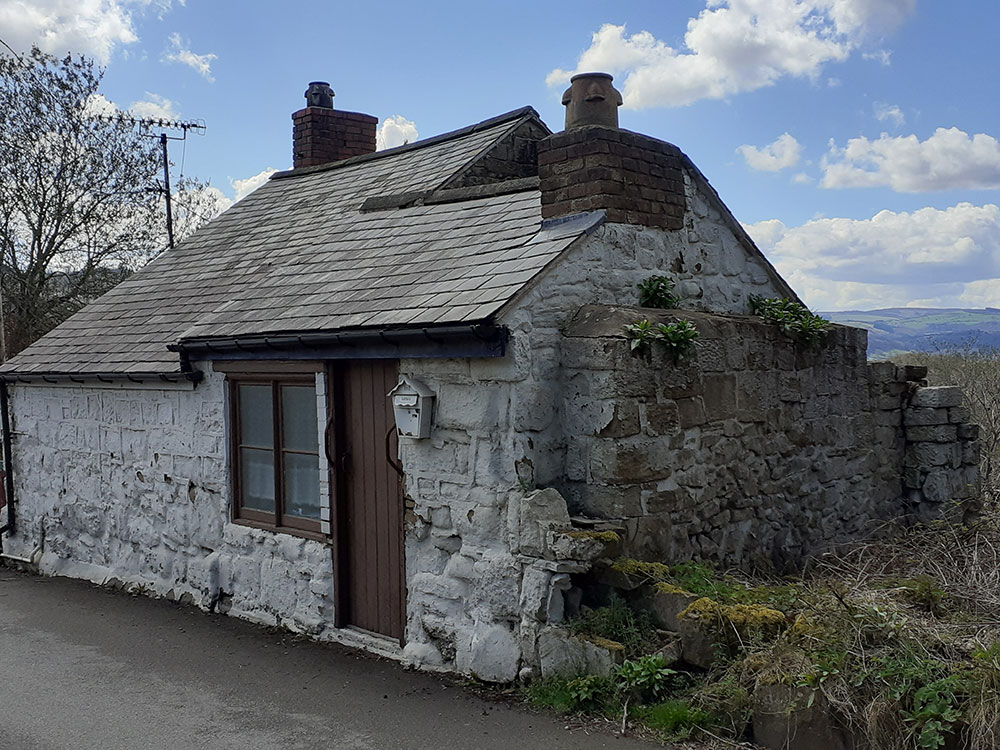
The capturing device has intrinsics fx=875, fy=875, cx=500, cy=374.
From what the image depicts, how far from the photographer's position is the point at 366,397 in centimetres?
667

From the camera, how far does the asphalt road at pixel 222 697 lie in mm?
5051

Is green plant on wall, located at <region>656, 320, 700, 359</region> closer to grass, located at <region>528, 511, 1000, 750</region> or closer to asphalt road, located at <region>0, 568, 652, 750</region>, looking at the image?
grass, located at <region>528, 511, 1000, 750</region>

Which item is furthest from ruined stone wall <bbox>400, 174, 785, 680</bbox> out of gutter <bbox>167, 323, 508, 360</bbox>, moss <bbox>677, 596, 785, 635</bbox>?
moss <bbox>677, 596, 785, 635</bbox>

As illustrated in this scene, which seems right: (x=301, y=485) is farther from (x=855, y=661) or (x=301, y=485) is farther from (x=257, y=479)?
(x=855, y=661)

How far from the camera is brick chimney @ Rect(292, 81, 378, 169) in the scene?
13.5 metres

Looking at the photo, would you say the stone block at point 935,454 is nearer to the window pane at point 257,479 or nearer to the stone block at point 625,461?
the stone block at point 625,461

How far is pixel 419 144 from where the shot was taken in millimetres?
11688

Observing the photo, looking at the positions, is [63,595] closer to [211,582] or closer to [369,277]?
[211,582]

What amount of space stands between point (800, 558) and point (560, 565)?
9.90 feet

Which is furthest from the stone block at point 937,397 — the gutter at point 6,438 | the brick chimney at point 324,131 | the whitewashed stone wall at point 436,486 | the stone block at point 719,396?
the gutter at point 6,438

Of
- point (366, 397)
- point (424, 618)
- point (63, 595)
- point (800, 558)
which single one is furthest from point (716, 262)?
point (63, 595)

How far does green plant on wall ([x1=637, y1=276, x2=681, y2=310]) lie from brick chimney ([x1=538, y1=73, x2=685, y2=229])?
454mm

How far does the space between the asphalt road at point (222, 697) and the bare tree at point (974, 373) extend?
11.3 m

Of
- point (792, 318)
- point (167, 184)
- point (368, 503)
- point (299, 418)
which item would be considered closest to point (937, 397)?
point (792, 318)
